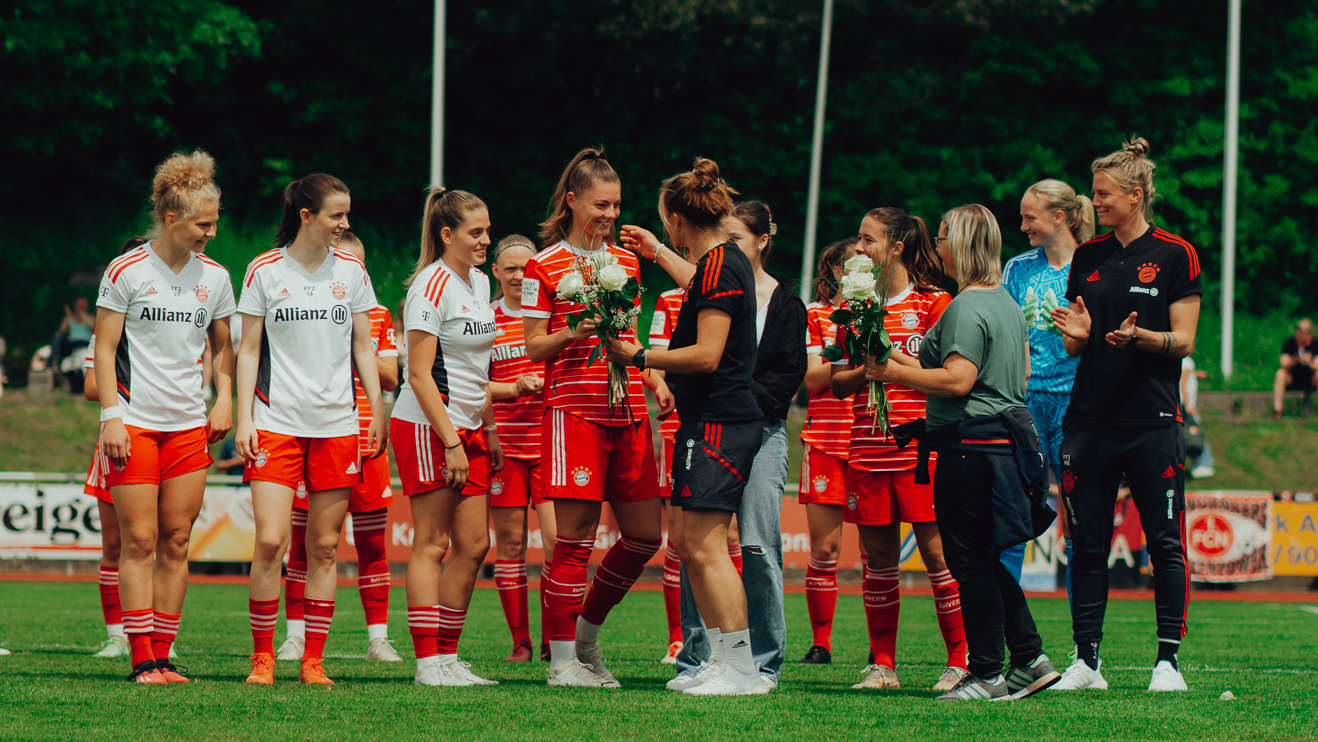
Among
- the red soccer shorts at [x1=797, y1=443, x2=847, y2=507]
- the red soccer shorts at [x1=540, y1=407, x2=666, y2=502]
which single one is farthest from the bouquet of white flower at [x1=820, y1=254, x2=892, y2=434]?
the red soccer shorts at [x1=797, y1=443, x2=847, y2=507]

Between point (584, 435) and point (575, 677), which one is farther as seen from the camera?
point (575, 677)

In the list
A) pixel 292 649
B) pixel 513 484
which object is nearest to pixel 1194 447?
pixel 513 484

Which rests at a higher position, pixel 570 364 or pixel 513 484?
pixel 570 364

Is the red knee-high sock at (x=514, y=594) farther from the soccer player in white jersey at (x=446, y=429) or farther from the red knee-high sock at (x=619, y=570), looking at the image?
the red knee-high sock at (x=619, y=570)

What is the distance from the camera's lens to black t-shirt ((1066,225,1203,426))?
630cm

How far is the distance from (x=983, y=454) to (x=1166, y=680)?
153 cm

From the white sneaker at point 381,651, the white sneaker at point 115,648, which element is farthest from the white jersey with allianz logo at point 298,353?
the white sneaker at point 115,648

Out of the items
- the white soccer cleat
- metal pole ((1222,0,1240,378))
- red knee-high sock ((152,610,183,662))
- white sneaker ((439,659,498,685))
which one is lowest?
the white soccer cleat

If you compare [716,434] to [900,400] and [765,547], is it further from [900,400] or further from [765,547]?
[900,400]

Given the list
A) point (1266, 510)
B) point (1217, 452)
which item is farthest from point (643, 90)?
point (1266, 510)

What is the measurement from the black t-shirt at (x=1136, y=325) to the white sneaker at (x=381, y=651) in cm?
386

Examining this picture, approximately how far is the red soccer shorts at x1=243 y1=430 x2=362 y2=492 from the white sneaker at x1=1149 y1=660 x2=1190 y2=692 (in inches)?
150

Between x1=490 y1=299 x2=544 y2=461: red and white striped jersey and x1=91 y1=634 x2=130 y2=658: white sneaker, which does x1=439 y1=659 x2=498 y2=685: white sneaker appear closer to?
x1=490 y1=299 x2=544 y2=461: red and white striped jersey

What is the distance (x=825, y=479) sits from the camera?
25.2 ft
